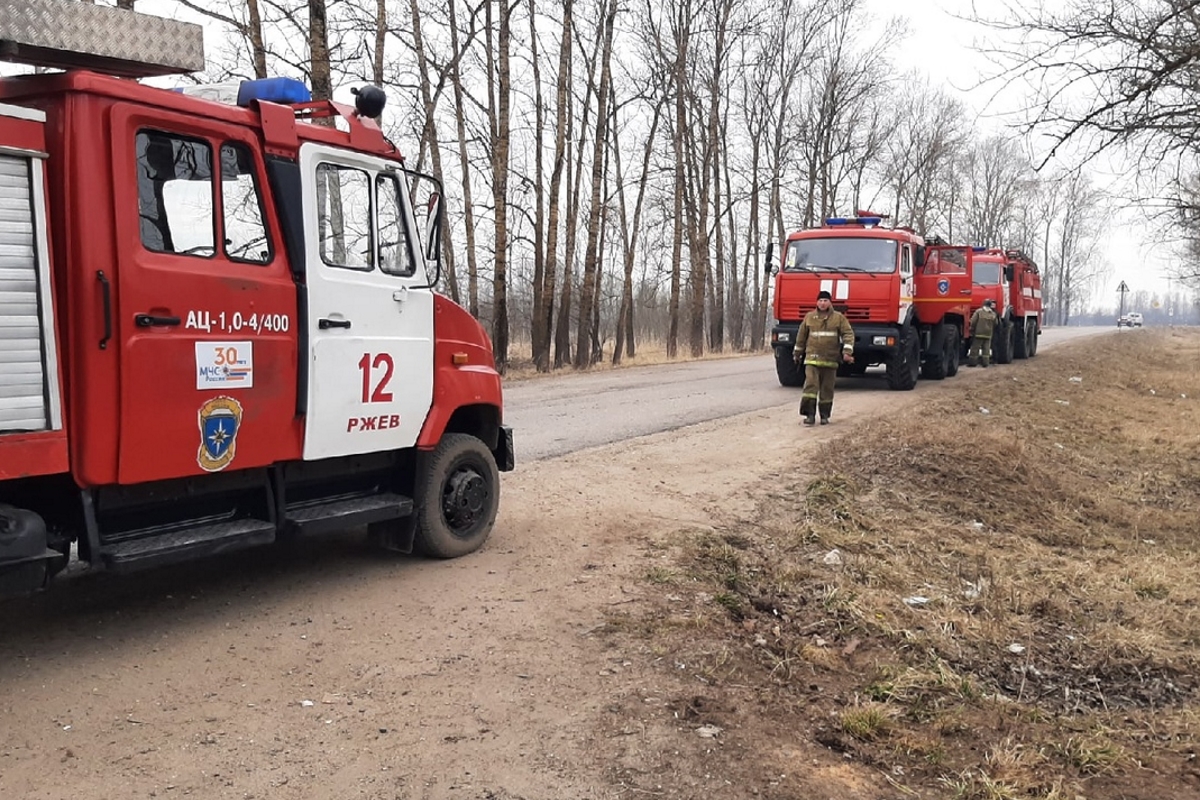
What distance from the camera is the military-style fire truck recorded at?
414cm

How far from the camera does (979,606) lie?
6.34 metres

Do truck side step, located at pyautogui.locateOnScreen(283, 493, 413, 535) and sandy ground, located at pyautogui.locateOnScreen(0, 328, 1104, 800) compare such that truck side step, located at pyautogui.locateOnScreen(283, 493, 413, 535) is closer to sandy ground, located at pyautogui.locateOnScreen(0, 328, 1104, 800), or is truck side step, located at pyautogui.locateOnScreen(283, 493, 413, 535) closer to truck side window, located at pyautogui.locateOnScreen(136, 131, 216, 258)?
sandy ground, located at pyautogui.locateOnScreen(0, 328, 1104, 800)

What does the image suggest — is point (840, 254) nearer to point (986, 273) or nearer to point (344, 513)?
point (986, 273)

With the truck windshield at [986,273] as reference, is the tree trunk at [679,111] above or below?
above

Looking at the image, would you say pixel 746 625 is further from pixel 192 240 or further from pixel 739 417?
pixel 739 417

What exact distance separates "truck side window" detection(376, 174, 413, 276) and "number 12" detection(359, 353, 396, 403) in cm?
49

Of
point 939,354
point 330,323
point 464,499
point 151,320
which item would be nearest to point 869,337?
point 939,354

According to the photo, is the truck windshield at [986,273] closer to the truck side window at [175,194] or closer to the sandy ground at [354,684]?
the sandy ground at [354,684]

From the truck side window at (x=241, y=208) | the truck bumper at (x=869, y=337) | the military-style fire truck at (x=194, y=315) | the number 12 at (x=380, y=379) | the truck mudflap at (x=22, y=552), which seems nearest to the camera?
the truck mudflap at (x=22, y=552)

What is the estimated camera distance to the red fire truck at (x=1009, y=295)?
84.7ft

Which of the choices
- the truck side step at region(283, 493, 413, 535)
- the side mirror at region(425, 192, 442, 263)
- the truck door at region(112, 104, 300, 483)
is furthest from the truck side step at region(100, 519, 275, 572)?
the side mirror at region(425, 192, 442, 263)

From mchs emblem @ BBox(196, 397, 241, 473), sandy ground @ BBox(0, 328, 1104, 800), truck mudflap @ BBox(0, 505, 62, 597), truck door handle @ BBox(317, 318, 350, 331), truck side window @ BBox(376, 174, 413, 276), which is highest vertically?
truck side window @ BBox(376, 174, 413, 276)

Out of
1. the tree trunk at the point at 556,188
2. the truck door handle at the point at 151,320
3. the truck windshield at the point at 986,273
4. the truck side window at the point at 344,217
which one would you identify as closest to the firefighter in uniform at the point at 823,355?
the truck side window at the point at 344,217

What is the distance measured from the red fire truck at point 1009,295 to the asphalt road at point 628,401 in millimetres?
6630
